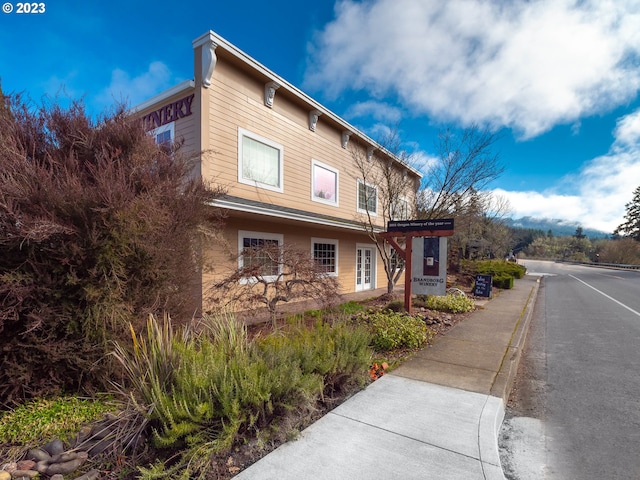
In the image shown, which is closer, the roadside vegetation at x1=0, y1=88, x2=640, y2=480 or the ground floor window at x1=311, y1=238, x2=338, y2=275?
the roadside vegetation at x1=0, y1=88, x2=640, y2=480

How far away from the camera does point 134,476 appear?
94.5 inches

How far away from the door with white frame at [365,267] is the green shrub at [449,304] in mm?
5849

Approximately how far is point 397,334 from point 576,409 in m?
2.55

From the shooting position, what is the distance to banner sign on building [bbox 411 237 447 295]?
7.62m

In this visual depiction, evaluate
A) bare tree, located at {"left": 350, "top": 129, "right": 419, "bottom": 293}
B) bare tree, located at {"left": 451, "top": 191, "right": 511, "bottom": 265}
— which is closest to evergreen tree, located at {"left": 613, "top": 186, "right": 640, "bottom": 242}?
bare tree, located at {"left": 451, "top": 191, "right": 511, "bottom": 265}

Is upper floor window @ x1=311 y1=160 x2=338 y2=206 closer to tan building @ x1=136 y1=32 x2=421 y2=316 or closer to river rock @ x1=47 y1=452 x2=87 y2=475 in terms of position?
tan building @ x1=136 y1=32 x2=421 y2=316

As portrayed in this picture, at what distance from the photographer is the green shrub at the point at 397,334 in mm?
5629

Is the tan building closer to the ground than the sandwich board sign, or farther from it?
farther from it

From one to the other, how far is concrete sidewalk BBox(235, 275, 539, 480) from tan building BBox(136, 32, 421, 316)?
11.3ft

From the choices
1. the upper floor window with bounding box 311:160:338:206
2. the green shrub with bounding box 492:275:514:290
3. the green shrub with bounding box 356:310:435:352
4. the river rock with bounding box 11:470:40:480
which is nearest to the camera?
the river rock with bounding box 11:470:40:480

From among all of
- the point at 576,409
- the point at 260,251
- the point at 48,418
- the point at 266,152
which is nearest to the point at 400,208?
the point at 266,152

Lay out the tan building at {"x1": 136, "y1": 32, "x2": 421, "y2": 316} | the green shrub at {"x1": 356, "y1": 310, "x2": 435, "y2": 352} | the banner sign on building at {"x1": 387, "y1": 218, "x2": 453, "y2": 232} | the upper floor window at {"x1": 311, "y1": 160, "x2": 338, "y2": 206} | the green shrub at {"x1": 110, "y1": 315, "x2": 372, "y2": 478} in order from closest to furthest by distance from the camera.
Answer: the green shrub at {"x1": 110, "y1": 315, "x2": 372, "y2": 478} → the green shrub at {"x1": 356, "y1": 310, "x2": 435, "y2": 352} → the banner sign on building at {"x1": 387, "y1": 218, "x2": 453, "y2": 232} → the tan building at {"x1": 136, "y1": 32, "x2": 421, "y2": 316} → the upper floor window at {"x1": 311, "y1": 160, "x2": 338, "y2": 206}

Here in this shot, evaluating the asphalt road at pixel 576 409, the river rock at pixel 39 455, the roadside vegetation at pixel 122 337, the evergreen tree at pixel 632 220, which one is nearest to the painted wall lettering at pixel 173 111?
the roadside vegetation at pixel 122 337

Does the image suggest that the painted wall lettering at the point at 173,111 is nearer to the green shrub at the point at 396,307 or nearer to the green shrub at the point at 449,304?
the green shrub at the point at 396,307
